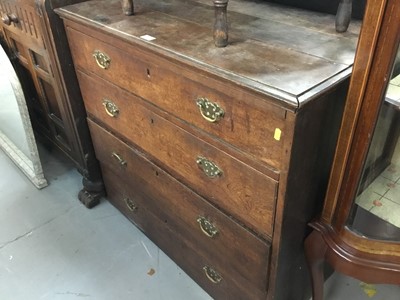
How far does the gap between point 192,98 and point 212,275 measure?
723 millimetres

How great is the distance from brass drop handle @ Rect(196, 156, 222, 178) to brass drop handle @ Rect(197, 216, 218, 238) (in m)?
0.20

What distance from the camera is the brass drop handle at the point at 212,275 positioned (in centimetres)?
141

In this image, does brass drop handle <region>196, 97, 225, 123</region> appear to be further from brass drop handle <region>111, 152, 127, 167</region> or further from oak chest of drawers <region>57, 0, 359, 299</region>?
brass drop handle <region>111, 152, 127, 167</region>

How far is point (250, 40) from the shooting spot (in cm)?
107

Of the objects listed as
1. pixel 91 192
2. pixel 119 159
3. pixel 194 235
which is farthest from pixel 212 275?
pixel 91 192

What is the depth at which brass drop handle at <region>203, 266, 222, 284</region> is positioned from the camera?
141cm

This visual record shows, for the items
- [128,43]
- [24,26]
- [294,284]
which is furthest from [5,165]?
[294,284]

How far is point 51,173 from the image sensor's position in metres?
2.18

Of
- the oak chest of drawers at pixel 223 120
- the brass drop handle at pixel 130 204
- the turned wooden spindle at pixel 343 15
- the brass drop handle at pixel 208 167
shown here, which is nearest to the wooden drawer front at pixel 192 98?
the oak chest of drawers at pixel 223 120

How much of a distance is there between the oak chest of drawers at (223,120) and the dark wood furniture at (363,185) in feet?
0.20

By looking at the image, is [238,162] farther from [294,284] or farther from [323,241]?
[294,284]

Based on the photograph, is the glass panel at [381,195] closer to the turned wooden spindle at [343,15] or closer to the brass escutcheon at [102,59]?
the turned wooden spindle at [343,15]

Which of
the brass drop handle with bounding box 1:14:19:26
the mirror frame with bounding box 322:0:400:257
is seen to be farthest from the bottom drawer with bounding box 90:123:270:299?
the brass drop handle with bounding box 1:14:19:26

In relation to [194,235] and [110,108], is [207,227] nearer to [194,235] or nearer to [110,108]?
[194,235]
